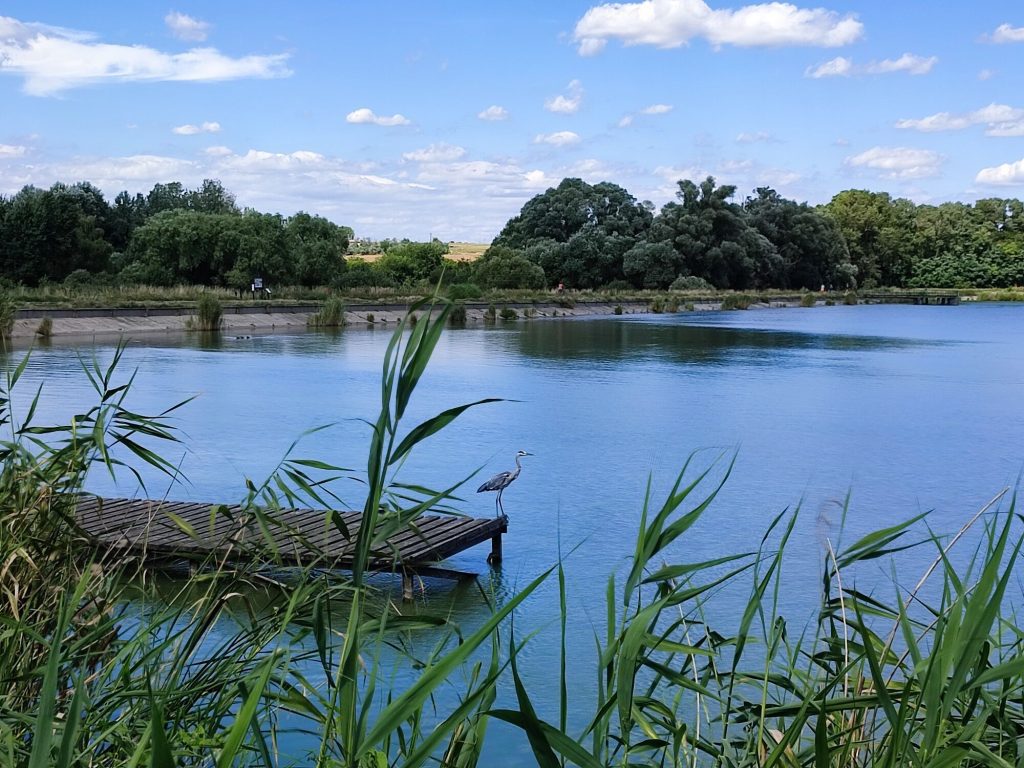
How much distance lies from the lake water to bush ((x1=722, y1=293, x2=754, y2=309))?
2895 cm

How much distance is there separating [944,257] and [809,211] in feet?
57.3

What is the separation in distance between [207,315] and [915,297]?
56627 mm

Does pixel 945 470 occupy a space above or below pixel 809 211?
below

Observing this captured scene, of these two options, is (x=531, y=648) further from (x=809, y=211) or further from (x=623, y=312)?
(x=809, y=211)

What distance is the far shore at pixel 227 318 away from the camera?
26328 mm

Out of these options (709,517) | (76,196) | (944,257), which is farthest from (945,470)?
(944,257)

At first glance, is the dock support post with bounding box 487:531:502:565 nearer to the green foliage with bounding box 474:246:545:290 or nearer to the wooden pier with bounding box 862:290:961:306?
the green foliage with bounding box 474:246:545:290

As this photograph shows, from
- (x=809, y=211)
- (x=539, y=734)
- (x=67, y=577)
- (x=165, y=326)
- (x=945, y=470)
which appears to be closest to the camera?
(x=539, y=734)

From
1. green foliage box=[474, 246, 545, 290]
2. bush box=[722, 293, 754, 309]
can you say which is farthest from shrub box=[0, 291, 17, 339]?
bush box=[722, 293, 754, 309]

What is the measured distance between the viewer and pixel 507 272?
5531cm

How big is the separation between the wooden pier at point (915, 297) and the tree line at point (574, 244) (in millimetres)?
2965

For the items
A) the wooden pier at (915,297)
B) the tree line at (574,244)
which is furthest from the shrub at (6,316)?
the wooden pier at (915,297)

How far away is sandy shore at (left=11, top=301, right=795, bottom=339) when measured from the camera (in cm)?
2623

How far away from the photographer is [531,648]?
16.8 feet
